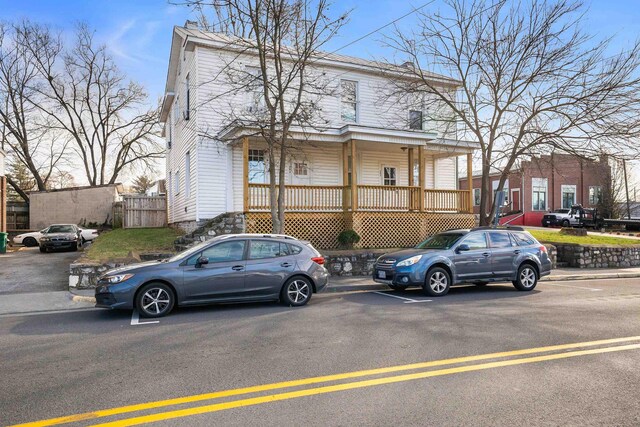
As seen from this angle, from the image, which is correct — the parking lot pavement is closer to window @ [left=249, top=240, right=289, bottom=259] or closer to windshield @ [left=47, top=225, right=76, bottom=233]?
window @ [left=249, top=240, right=289, bottom=259]

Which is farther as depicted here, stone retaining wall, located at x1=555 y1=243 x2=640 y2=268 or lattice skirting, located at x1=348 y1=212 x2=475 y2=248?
stone retaining wall, located at x1=555 y1=243 x2=640 y2=268

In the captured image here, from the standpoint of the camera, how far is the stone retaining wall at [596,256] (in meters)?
18.3

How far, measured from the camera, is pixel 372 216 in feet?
57.2

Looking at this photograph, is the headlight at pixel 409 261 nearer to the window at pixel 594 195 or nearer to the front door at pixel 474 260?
the front door at pixel 474 260

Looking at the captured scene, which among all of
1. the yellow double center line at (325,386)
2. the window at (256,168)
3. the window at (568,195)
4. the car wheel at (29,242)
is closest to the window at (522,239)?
the yellow double center line at (325,386)

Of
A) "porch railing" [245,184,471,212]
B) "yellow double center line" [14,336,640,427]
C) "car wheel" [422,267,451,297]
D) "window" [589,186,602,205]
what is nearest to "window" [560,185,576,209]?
"window" [589,186,602,205]

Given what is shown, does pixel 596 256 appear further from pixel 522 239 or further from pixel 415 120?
pixel 415 120

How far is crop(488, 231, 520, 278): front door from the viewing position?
11484mm

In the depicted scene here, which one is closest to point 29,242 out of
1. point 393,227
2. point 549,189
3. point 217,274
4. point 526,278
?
point 393,227

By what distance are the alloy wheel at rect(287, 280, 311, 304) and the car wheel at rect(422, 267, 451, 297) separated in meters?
2.98

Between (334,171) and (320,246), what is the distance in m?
4.21

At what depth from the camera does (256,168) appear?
18453mm

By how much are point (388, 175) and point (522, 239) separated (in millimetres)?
9717

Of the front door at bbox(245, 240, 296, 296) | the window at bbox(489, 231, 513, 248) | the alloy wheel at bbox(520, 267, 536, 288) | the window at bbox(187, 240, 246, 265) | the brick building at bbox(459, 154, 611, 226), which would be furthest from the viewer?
the brick building at bbox(459, 154, 611, 226)
